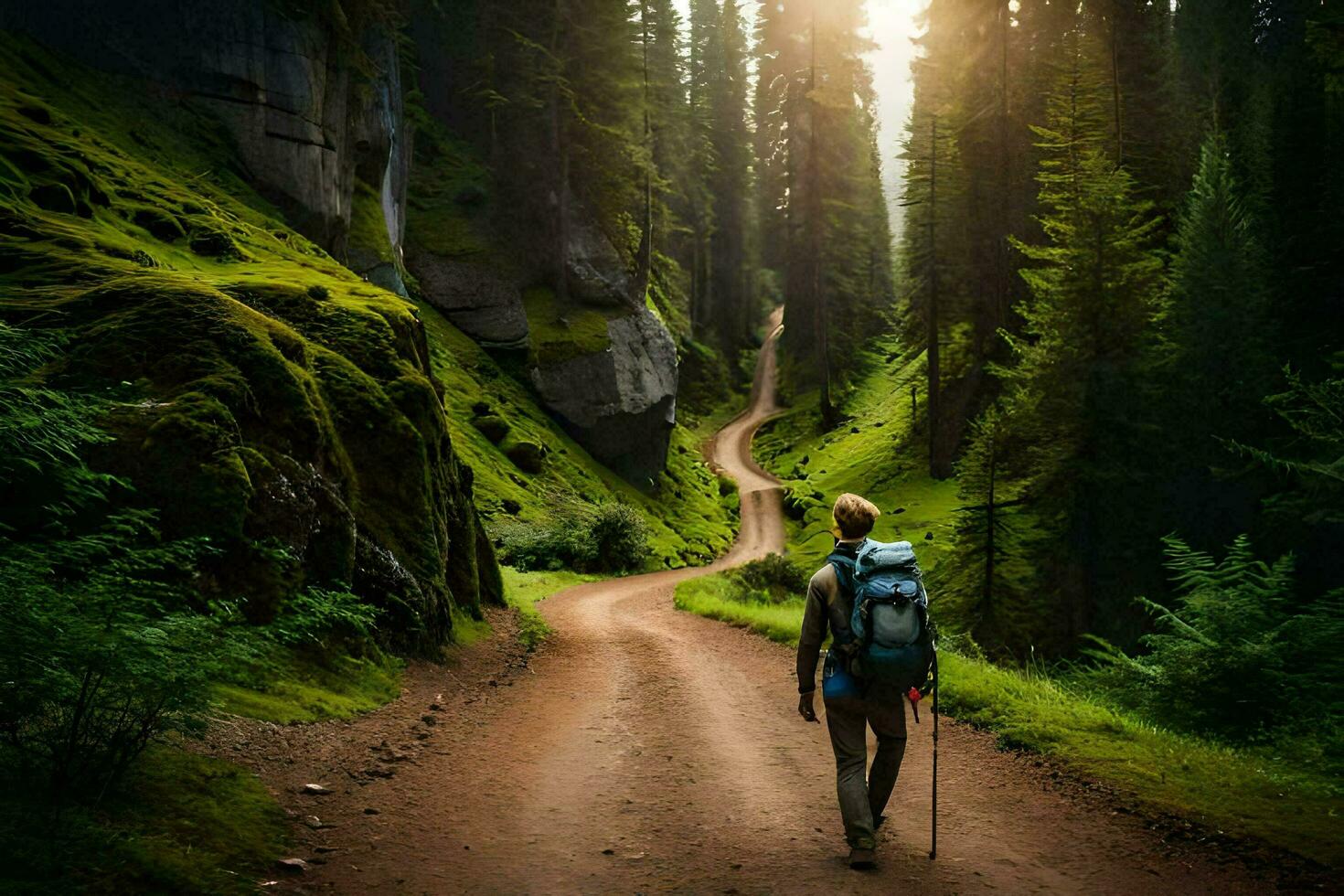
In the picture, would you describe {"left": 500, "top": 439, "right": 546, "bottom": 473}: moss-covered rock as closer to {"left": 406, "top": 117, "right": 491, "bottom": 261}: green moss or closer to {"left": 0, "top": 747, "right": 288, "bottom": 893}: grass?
{"left": 406, "top": 117, "right": 491, "bottom": 261}: green moss

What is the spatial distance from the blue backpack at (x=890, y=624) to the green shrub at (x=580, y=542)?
19619 mm

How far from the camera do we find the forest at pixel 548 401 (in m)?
4.67

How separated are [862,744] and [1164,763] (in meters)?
3.19

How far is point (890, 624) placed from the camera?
461 cm

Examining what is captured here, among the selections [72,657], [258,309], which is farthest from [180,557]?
[258,309]

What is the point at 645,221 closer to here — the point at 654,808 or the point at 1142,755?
the point at 1142,755

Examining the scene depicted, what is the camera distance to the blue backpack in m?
4.59

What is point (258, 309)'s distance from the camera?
34.7 feet

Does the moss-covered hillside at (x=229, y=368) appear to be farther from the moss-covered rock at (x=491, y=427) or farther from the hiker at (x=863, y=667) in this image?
the moss-covered rock at (x=491, y=427)

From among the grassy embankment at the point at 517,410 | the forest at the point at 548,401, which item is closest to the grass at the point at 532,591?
the forest at the point at 548,401

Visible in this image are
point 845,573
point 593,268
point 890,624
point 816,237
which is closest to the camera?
point 890,624

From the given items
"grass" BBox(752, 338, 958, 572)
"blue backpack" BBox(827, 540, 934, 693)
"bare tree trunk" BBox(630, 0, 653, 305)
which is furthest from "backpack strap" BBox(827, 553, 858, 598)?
"bare tree trunk" BBox(630, 0, 653, 305)

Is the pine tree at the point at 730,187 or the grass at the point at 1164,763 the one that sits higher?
the pine tree at the point at 730,187

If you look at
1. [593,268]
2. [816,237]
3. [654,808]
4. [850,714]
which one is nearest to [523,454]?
[593,268]
